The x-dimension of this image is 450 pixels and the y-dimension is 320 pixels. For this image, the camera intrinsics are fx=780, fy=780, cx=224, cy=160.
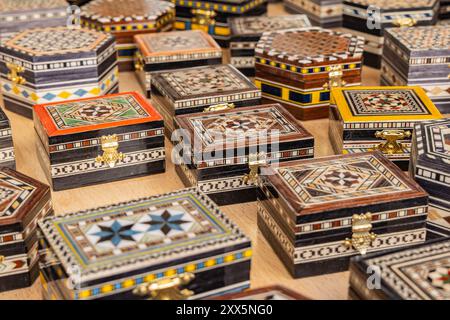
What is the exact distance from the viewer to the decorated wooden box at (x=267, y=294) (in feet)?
6.43

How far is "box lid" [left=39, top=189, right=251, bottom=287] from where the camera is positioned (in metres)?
1.96

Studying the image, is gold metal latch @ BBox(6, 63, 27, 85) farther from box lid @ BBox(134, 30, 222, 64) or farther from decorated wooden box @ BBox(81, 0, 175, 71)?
decorated wooden box @ BBox(81, 0, 175, 71)

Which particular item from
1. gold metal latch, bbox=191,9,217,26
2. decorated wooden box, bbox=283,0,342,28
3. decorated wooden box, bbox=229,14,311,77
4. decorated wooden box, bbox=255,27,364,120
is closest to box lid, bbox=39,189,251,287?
decorated wooden box, bbox=255,27,364,120

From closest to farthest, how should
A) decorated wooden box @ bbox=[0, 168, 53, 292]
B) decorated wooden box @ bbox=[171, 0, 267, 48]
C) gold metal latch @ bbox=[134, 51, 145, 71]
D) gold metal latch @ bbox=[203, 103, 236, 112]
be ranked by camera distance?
1. decorated wooden box @ bbox=[0, 168, 53, 292]
2. gold metal latch @ bbox=[203, 103, 236, 112]
3. gold metal latch @ bbox=[134, 51, 145, 71]
4. decorated wooden box @ bbox=[171, 0, 267, 48]

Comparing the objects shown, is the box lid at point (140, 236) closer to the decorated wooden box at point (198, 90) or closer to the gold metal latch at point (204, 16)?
the decorated wooden box at point (198, 90)

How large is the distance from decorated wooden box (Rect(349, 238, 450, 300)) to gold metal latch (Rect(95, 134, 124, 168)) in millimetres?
1082

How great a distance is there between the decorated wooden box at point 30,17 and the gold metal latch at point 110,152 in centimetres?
136

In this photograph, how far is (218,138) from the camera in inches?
106

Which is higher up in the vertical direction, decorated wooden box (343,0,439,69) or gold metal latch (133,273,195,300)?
decorated wooden box (343,0,439,69)

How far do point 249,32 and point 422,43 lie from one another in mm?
840

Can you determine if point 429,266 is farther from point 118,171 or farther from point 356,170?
point 118,171

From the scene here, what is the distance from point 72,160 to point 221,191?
544 mm

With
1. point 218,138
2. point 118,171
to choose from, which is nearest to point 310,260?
point 218,138

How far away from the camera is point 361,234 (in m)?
2.29
